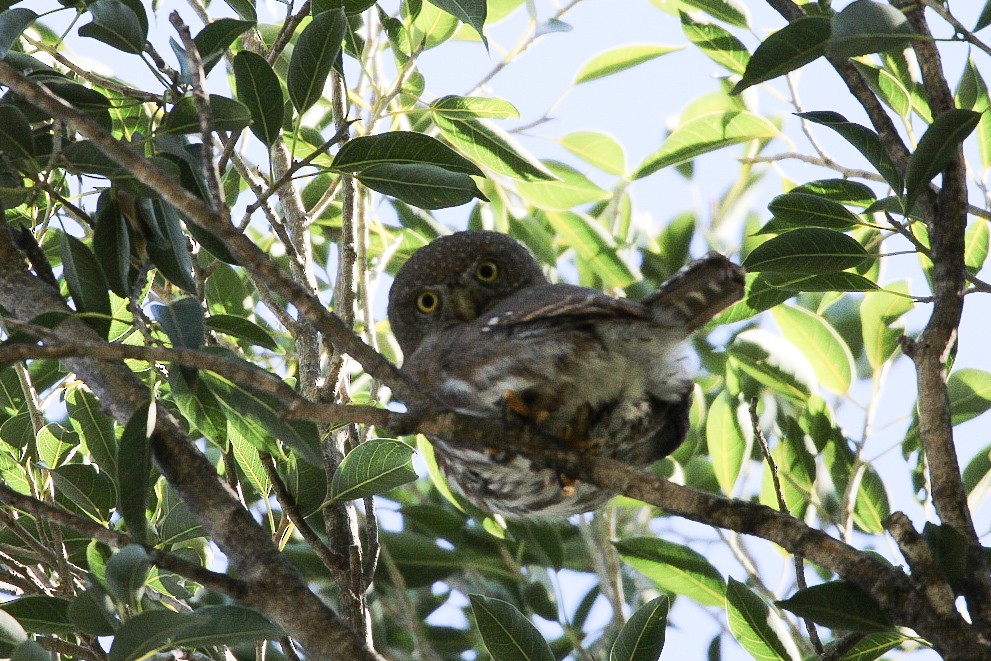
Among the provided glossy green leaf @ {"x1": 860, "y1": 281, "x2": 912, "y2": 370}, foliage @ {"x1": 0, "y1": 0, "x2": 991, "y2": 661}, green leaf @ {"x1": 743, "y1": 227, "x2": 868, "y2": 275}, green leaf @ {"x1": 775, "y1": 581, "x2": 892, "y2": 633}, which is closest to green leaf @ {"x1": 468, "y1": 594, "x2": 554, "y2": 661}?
foliage @ {"x1": 0, "y1": 0, "x2": 991, "y2": 661}

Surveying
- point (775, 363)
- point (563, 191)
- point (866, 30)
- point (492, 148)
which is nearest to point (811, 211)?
point (866, 30)

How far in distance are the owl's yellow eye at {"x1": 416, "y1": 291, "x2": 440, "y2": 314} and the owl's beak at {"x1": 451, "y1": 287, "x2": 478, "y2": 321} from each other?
0.08 meters

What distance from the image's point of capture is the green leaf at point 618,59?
178 inches

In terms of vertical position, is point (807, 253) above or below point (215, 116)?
below

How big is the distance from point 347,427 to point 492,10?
1.88 m

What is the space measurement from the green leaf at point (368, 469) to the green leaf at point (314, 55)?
946 millimetres

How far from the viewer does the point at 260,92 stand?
2.81 meters

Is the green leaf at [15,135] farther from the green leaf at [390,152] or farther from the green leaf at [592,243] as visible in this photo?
the green leaf at [592,243]

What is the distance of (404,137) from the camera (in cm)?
284

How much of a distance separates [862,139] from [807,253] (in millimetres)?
344

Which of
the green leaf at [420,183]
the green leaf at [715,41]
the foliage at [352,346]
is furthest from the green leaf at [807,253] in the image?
the green leaf at [715,41]

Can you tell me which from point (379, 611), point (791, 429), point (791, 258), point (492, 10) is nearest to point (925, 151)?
point (791, 258)

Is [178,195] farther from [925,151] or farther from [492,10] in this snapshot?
[492,10]

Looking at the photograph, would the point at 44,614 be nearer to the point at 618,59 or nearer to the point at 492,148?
the point at 492,148
